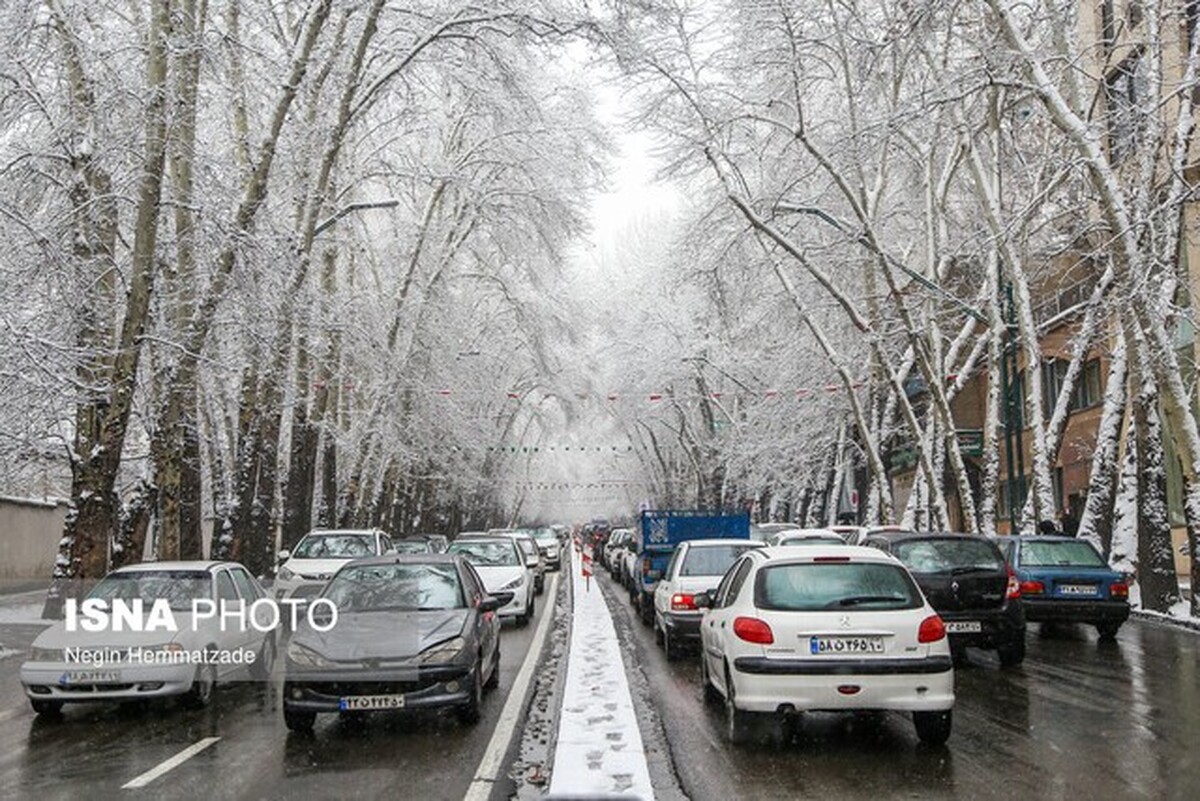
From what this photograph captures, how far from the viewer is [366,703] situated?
977cm

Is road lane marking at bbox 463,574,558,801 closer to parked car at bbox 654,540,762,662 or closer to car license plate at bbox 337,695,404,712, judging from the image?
car license plate at bbox 337,695,404,712

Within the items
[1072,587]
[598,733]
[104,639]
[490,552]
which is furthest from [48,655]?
[1072,587]

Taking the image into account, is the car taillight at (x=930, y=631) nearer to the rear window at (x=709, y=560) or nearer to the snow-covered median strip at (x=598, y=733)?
the snow-covered median strip at (x=598, y=733)

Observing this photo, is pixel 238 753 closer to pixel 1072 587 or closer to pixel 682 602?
pixel 682 602

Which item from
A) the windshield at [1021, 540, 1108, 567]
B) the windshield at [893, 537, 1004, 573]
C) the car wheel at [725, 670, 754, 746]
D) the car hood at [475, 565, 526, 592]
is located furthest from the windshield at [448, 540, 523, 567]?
the car wheel at [725, 670, 754, 746]

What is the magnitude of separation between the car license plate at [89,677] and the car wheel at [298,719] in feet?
6.23

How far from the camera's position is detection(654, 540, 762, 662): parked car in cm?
1595

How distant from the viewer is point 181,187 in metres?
20.3

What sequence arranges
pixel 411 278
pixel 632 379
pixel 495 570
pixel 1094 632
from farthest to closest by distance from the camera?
pixel 632 379, pixel 411 278, pixel 495 570, pixel 1094 632

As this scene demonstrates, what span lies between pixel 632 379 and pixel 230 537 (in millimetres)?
34195

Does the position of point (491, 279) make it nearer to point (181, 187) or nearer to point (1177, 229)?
point (181, 187)

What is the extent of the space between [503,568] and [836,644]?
44.4 feet

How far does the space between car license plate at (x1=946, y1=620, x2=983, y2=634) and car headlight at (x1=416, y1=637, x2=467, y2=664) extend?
632 cm

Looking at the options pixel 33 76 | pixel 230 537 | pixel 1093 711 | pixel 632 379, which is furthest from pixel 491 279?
pixel 1093 711
